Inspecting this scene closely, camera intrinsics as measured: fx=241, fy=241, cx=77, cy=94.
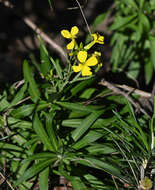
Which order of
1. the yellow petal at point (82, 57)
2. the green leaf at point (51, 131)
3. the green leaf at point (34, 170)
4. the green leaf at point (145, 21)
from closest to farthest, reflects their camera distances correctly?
1. the yellow petal at point (82, 57)
2. the green leaf at point (34, 170)
3. the green leaf at point (51, 131)
4. the green leaf at point (145, 21)

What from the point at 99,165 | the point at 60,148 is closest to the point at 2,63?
the point at 60,148

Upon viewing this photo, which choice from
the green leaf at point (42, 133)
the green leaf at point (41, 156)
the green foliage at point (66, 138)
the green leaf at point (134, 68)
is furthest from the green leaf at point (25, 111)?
the green leaf at point (134, 68)

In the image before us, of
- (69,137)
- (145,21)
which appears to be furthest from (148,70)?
(69,137)

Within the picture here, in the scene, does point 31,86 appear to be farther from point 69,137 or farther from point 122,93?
point 122,93

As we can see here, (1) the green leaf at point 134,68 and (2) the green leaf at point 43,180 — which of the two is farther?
(1) the green leaf at point 134,68

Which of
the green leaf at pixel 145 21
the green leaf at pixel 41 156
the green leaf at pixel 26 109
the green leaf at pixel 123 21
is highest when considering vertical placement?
the green leaf at pixel 123 21

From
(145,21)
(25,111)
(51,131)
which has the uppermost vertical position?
(145,21)

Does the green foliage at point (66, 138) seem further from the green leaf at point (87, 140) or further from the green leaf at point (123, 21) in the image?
the green leaf at point (123, 21)

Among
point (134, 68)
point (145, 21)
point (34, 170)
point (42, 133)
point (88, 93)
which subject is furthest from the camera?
point (134, 68)

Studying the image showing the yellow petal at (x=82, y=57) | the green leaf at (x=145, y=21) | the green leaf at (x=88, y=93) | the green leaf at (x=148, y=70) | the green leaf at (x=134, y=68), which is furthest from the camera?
the green leaf at (x=134, y=68)
